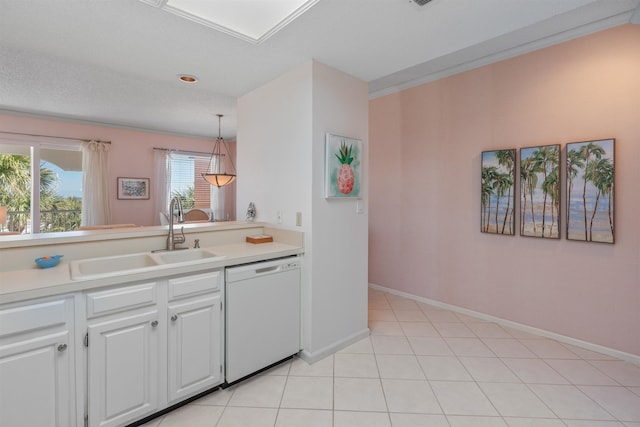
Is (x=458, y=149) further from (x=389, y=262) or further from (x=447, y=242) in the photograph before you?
(x=389, y=262)

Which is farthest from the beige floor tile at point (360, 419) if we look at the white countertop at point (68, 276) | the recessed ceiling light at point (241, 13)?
the recessed ceiling light at point (241, 13)

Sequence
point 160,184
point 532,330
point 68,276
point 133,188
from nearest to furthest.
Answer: point 68,276
point 532,330
point 133,188
point 160,184

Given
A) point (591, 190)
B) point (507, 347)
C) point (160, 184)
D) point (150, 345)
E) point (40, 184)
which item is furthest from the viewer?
point (160, 184)

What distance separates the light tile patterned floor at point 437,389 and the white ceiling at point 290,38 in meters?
2.37

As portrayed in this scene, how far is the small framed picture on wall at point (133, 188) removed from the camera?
5828 millimetres

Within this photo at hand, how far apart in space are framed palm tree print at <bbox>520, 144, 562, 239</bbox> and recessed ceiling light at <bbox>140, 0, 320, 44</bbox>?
2.37 meters

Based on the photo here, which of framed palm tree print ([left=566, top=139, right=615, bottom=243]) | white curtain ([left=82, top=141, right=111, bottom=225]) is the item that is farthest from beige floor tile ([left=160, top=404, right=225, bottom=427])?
white curtain ([left=82, top=141, right=111, bottom=225])

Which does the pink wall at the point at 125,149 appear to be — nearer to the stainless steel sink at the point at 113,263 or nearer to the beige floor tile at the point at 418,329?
the stainless steel sink at the point at 113,263

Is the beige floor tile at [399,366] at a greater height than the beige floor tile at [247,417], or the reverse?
the beige floor tile at [399,366]

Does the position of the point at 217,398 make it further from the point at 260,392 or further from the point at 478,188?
the point at 478,188

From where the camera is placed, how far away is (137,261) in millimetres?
2137

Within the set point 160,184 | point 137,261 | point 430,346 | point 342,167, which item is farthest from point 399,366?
point 160,184

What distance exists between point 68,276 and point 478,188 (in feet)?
11.3

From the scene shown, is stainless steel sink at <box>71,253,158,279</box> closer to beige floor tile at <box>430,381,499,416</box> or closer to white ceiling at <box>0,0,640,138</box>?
white ceiling at <box>0,0,640,138</box>
